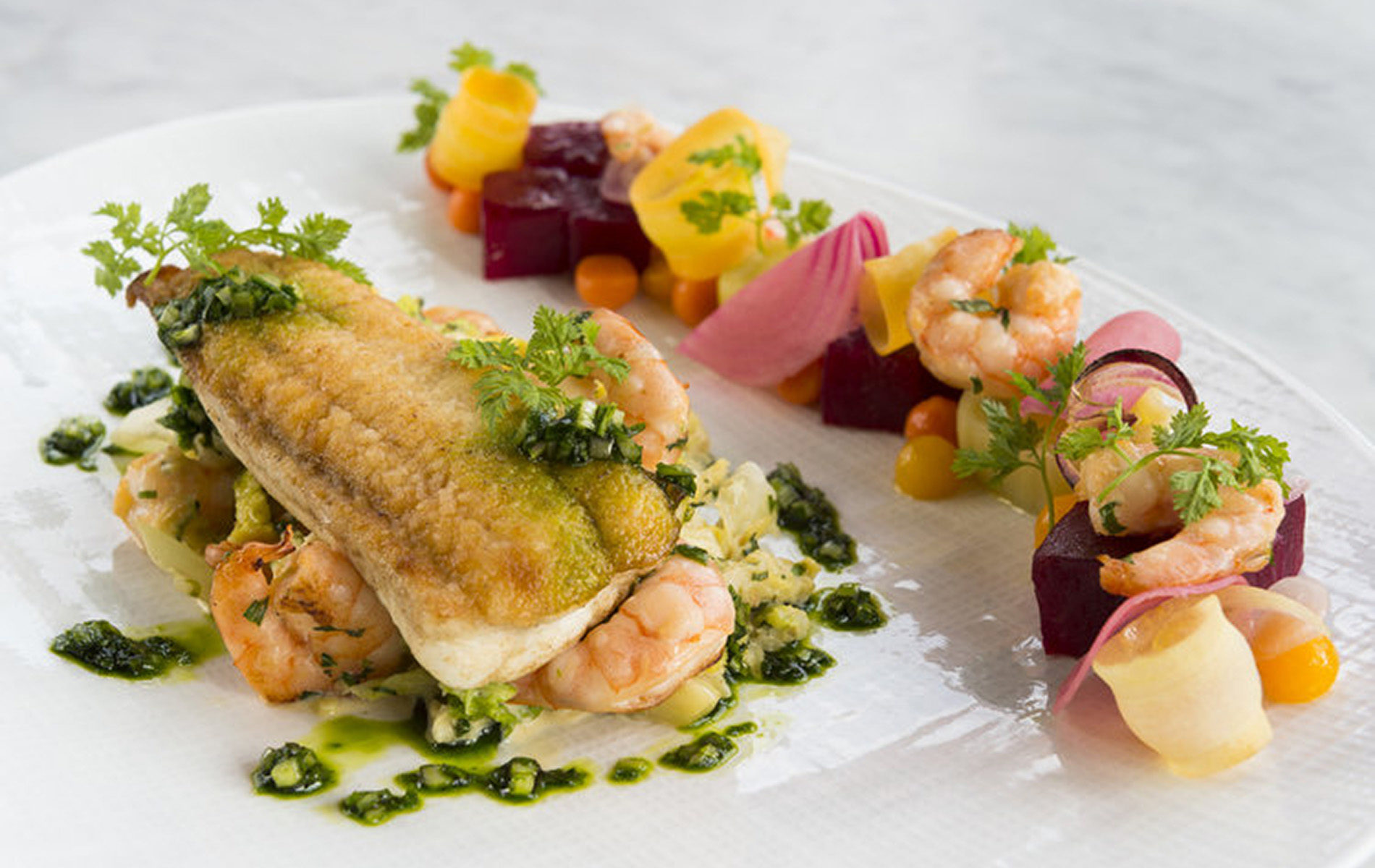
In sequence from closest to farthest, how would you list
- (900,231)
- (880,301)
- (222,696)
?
(222,696), (880,301), (900,231)

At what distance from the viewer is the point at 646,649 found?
13.8ft

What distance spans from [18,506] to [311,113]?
257cm

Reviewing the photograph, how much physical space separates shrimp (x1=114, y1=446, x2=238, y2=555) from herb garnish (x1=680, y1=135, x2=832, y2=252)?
6.20ft

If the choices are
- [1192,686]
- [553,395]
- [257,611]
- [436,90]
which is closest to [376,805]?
[257,611]

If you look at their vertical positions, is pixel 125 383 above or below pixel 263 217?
below

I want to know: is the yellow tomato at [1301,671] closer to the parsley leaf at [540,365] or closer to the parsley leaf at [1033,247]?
the parsley leaf at [1033,247]

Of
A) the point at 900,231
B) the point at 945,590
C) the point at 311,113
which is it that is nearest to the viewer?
the point at 945,590

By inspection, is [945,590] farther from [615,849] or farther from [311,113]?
[311,113]

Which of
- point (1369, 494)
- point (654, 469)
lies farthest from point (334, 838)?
point (1369, 494)

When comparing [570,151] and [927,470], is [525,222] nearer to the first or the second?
[570,151]

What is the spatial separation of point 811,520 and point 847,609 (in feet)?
1.69

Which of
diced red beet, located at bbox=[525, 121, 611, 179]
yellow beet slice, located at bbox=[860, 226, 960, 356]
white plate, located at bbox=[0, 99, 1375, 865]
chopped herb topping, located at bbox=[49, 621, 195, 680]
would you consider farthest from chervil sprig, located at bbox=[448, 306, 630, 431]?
→ diced red beet, located at bbox=[525, 121, 611, 179]

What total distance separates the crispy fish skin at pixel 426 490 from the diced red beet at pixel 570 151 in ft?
5.71

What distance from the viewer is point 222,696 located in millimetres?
4449
